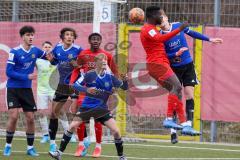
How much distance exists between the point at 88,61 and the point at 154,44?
1.74 meters

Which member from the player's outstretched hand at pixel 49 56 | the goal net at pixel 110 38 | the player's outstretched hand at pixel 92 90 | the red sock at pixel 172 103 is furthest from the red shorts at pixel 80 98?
the goal net at pixel 110 38

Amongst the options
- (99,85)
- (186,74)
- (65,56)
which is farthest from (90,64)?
(186,74)

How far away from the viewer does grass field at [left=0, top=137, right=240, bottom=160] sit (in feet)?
48.6

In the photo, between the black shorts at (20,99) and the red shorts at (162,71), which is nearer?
the red shorts at (162,71)

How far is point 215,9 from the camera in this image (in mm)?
18875

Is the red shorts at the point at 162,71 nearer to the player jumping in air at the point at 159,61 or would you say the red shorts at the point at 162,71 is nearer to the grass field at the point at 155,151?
the player jumping in air at the point at 159,61

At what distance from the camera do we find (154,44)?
13422 millimetres

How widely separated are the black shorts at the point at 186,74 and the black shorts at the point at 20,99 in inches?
107

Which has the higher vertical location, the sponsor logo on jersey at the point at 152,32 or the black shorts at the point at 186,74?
the sponsor logo on jersey at the point at 152,32

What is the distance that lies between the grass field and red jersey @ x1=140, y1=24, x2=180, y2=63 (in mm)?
2027

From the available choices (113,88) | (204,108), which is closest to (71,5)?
(204,108)

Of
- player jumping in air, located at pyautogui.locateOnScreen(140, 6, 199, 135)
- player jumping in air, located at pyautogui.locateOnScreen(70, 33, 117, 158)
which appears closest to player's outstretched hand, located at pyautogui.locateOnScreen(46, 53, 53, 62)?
player jumping in air, located at pyautogui.locateOnScreen(70, 33, 117, 158)

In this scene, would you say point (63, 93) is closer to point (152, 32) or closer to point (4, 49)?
point (152, 32)

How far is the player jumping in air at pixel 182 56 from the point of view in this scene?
1358 cm
